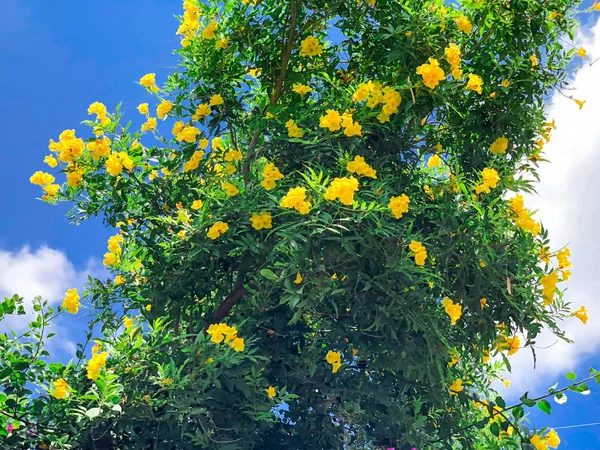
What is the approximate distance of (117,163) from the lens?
2.65 meters

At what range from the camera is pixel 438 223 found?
7.87ft

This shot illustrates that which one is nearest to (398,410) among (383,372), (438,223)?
(383,372)

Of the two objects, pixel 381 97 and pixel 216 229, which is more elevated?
pixel 381 97

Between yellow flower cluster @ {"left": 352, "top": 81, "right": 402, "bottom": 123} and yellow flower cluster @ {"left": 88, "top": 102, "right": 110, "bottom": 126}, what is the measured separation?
1.23 meters

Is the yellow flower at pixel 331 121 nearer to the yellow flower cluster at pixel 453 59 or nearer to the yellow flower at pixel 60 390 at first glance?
the yellow flower cluster at pixel 453 59

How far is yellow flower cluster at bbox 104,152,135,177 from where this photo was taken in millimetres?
2639

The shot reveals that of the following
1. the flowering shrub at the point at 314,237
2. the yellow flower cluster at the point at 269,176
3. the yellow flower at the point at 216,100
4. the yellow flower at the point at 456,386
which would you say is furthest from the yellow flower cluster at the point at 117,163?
the yellow flower at the point at 456,386

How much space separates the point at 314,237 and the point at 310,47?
103 cm

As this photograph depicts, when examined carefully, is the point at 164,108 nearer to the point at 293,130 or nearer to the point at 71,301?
the point at 293,130

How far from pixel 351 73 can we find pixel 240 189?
1005 millimetres

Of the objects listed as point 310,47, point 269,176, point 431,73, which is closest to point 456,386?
point 269,176

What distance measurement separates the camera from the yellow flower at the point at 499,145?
105 inches

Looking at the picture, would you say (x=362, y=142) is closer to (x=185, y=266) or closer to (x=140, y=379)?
(x=185, y=266)

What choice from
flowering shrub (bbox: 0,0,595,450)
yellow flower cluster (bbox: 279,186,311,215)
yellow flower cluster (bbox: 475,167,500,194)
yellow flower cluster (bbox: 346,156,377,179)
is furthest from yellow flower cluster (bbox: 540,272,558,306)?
yellow flower cluster (bbox: 279,186,311,215)
